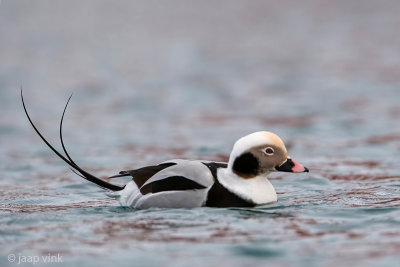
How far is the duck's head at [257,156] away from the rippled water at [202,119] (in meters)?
0.40

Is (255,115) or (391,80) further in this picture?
(391,80)

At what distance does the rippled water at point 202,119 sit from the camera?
22.6ft

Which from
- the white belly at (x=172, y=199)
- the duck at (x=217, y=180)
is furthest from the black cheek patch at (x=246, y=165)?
the white belly at (x=172, y=199)

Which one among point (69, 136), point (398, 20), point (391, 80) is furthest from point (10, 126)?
point (398, 20)

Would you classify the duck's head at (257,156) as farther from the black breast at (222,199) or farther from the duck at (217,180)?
the black breast at (222,199)

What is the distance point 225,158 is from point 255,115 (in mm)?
4108

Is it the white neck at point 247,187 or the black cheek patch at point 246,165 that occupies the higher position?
the black cheek patch at point 246,165

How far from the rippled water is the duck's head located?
40cm

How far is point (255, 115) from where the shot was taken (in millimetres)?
16531

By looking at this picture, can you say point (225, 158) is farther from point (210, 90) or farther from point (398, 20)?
point (398, 20)

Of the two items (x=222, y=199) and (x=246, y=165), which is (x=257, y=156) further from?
(x=222, y=199)

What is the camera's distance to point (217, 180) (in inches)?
308

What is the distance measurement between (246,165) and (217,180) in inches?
12.5

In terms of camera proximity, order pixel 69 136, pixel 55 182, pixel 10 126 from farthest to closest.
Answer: pixel 10 126 → pixel 69 136 → pixel 55 182
